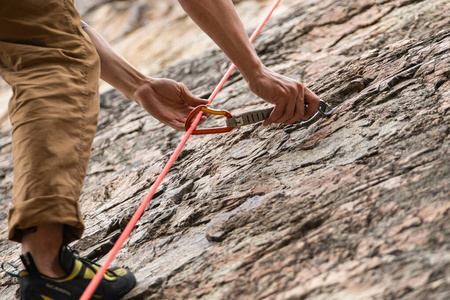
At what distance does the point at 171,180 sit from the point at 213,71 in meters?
2.22

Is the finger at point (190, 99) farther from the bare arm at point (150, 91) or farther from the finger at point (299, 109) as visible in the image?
the finger at point (299, 109)

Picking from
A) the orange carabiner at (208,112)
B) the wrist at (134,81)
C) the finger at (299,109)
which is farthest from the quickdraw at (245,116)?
the wrist at (134,81)

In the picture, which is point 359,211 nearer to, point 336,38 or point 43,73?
point 43,73

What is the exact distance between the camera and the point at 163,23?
7.97 m

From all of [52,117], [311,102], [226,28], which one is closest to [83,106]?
[52,117]

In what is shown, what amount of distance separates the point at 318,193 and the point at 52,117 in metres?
1.12

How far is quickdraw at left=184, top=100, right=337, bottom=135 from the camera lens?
2.37 m

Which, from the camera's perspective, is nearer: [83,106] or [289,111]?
[83,106]

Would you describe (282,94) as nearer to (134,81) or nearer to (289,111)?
(289,111)

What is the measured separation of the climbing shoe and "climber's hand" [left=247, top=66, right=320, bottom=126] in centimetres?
114

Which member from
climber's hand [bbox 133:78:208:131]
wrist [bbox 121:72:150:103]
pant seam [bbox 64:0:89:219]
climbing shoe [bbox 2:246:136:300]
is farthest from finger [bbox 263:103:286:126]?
climbing shoe [bbox 2:246:136:300]

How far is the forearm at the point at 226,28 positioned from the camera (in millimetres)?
2109

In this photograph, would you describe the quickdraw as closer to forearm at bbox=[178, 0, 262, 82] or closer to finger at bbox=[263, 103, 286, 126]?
finger at bbox=[263, 103, 286, 126]

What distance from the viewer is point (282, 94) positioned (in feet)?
7.29
